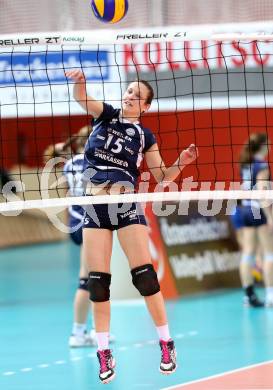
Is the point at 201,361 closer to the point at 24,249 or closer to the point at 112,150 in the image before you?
the point at 112,150

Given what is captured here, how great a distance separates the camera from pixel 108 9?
8523 mm

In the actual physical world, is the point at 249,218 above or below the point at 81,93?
below

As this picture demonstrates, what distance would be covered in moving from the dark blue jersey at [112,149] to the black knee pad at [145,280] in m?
0.69

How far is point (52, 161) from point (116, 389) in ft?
10.1

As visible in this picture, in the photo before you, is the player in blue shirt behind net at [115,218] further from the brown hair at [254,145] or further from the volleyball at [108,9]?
the brown hair at [254,145]

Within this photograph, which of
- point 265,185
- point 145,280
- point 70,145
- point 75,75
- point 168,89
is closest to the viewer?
point 75,75

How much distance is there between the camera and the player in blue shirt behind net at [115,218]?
682 centimetres

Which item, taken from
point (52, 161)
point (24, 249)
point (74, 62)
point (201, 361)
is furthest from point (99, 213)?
point (24, 249)

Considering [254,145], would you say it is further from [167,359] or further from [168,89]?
[167,359]

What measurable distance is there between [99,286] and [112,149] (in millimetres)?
1051

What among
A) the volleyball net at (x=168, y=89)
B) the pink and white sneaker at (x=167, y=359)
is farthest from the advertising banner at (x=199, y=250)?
the pink and white sneaker at (x=167, y=359)

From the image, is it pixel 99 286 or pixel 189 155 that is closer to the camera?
pixel 99 286

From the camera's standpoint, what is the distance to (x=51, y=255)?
63.4ft

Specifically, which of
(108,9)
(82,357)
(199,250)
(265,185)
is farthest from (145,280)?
(199,250)
